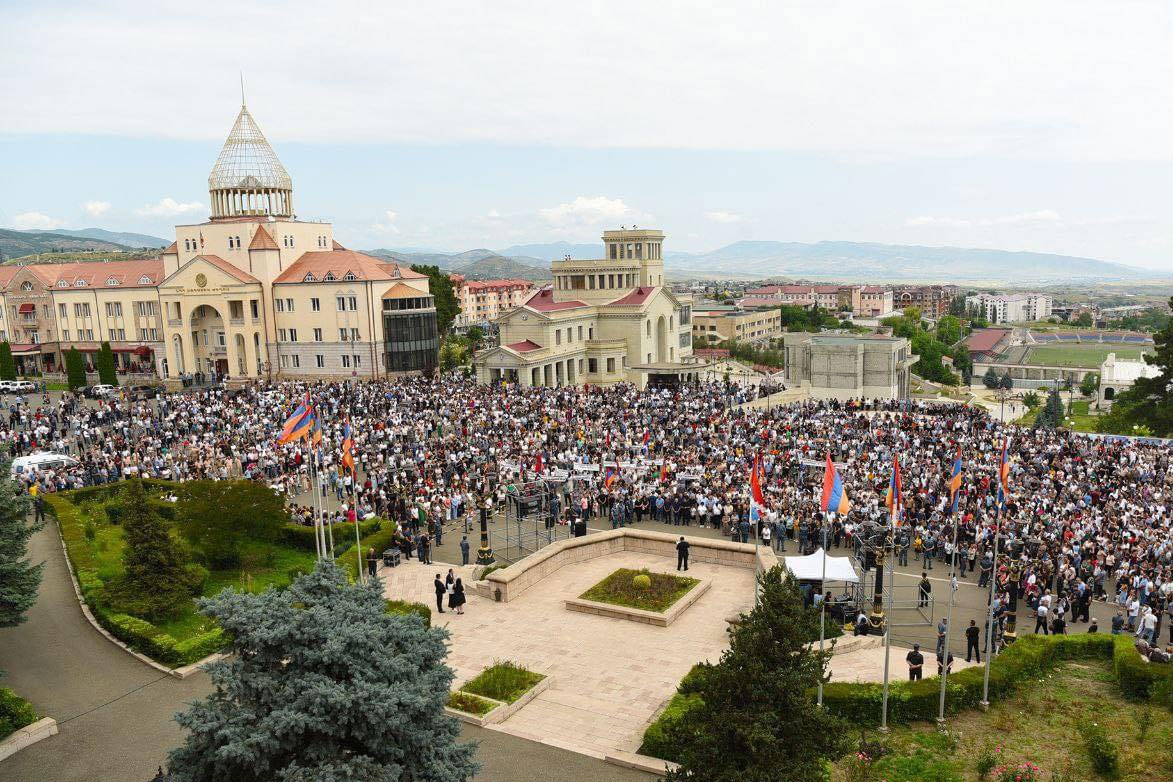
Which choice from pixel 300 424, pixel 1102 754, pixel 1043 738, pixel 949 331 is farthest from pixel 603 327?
pixel 949 331

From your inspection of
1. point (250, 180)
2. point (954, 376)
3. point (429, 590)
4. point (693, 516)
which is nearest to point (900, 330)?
point (954, 376)

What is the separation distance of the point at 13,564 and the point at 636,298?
6124cm

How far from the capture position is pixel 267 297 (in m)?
65.2

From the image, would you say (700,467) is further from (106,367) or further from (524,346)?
(106,367)

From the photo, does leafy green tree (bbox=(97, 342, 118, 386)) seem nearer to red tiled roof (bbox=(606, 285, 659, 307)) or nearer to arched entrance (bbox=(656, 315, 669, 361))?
red tiled roof (bbox=(606, 285, 659, 307))

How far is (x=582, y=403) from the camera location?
43969 millimetres

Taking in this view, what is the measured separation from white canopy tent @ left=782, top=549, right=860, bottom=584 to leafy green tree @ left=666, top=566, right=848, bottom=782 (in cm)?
806

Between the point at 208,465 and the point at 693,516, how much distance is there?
19.5 metres

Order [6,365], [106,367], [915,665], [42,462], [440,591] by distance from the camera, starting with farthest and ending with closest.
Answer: [6,365] → [106,367] → [42,462] → [440,591] → [915,665]

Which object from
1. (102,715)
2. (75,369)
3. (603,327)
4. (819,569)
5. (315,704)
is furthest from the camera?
(603,327)

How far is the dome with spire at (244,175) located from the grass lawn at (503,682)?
57.6m

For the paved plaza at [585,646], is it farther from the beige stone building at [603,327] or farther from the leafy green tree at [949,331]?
the leafy green tree at [949,331]

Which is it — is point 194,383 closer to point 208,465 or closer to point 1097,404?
point 208,465

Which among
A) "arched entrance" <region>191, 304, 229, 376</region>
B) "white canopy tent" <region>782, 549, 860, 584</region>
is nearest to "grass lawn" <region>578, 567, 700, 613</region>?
"white canopy tent" <region>782, 549, 860, 584</region>
